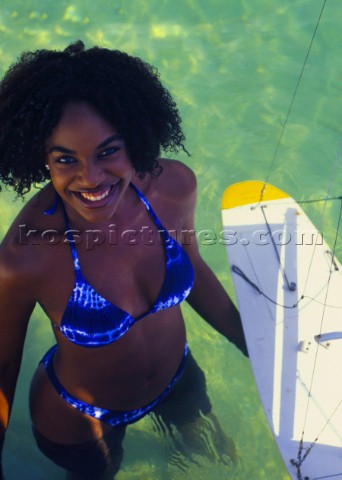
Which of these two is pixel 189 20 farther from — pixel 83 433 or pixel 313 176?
pixel 83 433

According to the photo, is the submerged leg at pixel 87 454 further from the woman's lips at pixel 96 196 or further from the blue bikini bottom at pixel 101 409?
the woman's lips at pixel 96 196

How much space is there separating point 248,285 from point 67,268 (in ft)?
4.73

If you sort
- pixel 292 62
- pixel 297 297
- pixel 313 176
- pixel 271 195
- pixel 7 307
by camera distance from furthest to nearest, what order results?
pixel 292 62, pixel 313 176, pixel 271 195, pixel 297 297, pixel 7 307

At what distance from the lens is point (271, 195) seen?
3383mm

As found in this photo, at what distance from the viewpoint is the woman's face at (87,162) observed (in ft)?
4.99

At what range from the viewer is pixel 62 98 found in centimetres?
150

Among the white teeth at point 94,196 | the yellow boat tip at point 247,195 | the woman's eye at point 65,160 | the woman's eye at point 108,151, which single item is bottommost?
the white teeth at point 94,196

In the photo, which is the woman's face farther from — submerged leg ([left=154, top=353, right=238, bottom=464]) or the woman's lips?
submerged leg ([left=154, top=353, right=238, bottom=464])

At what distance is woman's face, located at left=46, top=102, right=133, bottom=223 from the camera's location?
1521 mm

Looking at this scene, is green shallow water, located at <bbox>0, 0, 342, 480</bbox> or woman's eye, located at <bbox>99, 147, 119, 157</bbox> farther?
green shallow water, located at <bbox>0, 0, 342, 480</bbox>

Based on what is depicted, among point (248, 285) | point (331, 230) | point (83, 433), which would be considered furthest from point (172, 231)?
point (331, 230)

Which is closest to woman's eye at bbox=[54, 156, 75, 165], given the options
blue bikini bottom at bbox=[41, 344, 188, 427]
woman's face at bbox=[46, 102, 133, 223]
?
woman's face at bbox=[46, 102, 133, 223]

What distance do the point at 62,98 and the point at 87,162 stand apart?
16 centimetres

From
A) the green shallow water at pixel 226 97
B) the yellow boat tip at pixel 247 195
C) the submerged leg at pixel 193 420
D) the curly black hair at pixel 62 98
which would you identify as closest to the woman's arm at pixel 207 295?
the submerged leg at pixel 193 420
